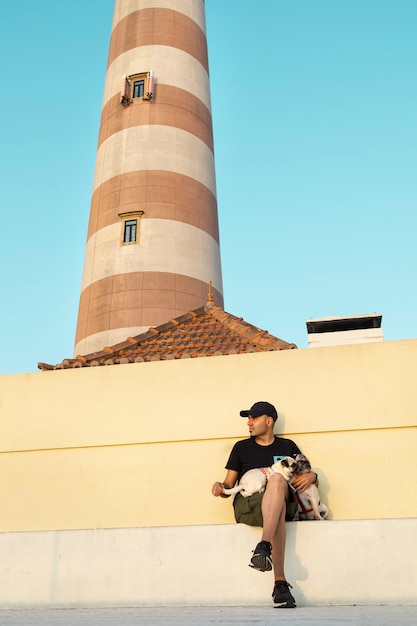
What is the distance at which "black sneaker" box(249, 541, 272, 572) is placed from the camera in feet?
12.9

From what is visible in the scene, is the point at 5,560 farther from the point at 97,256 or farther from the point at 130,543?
the point at 97,256

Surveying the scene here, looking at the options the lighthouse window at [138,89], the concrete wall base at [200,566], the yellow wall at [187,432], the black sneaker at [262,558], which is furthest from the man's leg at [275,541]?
the lighthouse window at [138,89]

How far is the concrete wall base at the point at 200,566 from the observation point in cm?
435

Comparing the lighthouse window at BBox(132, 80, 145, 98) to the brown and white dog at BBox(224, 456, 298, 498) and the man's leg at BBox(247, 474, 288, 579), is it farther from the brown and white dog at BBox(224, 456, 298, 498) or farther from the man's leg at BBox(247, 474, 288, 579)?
the man's leg at BBox(247, 474, 288, 579)

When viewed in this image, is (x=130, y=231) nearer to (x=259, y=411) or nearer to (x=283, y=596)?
(x=259, y=411)

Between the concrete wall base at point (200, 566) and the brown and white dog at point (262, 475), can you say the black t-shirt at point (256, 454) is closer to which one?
the brown and white dog at point (262, 475)

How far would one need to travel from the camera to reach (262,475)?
15.5 ft

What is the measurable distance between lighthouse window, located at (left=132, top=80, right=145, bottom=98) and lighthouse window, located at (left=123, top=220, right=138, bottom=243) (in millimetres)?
3990

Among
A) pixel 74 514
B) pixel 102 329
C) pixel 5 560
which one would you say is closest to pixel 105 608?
pixel 5 560

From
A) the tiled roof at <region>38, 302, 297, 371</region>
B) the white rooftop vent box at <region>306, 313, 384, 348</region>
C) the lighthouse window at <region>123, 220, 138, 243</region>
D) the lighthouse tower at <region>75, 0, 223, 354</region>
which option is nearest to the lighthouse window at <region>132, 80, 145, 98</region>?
the lighthouse tower at <region>75, 0, 223, 354</region>

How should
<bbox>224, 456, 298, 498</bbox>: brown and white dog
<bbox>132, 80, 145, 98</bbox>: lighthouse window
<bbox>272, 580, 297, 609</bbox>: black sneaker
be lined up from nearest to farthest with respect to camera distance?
<bbox>272, 580, 297, 609</bbox>: black sneaker → <bbox>224, 456, 298, 498</bbox>: brown and white dog → <bbox>132, 80, 145, 98</bbox>: lighthouse window

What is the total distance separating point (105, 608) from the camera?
454cm

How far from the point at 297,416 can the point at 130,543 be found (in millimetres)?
1994

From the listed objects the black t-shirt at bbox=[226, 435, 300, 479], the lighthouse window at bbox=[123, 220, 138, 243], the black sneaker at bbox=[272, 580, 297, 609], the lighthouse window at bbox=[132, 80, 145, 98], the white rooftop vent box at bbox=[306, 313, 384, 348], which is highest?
the lighthouse window at bbox=[132, 80, 145, 98]
